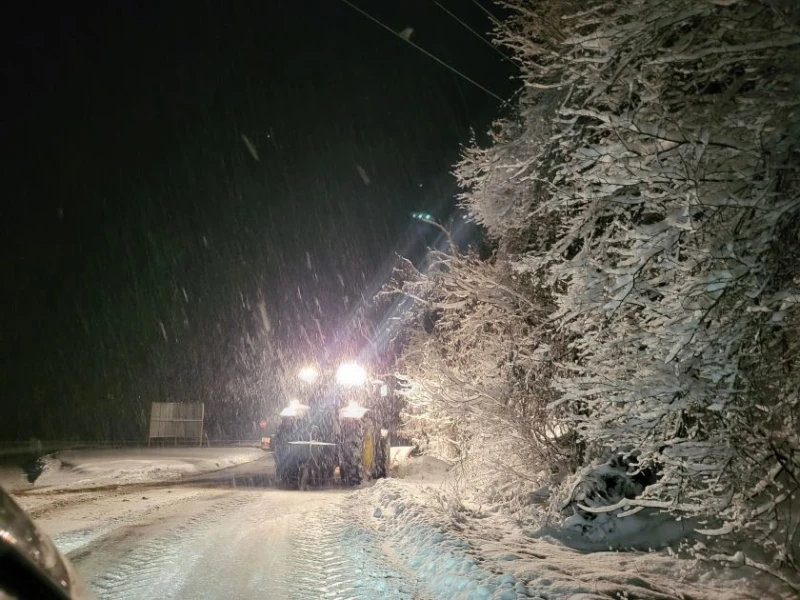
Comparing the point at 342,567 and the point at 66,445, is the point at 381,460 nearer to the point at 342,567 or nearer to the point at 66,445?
the point at 342,567

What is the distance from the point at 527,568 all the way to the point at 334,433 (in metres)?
10.4

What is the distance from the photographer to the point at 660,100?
214 inches

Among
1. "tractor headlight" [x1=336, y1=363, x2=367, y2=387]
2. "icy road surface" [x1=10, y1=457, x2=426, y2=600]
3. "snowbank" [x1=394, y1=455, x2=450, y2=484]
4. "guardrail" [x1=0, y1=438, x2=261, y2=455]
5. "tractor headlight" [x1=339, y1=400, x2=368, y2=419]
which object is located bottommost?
"guardrail" [x1=0, y1=438, x2=261, y2=455]

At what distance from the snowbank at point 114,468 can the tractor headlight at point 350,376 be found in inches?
230

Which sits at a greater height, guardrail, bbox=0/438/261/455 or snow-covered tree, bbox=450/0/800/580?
snow-covered tree, bbox=450/0/800/580

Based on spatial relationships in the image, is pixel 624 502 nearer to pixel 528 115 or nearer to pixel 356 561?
pixel 356 561

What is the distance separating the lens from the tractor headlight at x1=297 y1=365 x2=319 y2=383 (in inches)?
690

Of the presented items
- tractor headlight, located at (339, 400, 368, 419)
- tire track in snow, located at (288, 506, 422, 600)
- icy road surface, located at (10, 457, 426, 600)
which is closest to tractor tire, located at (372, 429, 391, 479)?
tractor headlight, located at (339, 400, 368, 419)

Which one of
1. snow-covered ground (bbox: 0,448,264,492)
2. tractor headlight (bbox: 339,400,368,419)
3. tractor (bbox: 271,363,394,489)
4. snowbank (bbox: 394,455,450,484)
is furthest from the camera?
snow-covered ground (bbox: 0,448,264,492)

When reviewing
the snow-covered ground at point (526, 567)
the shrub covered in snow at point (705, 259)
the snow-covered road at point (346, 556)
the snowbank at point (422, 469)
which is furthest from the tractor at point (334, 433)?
the shrub covered in snow at point (705, 259)

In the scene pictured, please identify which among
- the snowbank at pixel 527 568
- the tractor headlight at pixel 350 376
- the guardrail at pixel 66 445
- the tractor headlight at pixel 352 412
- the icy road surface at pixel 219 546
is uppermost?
the tractor headlight at pixel 350 376

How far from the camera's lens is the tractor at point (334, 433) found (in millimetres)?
15094

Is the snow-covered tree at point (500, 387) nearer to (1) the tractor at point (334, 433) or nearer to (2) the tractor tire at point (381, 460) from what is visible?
(1) the tractor at point (334, 433)

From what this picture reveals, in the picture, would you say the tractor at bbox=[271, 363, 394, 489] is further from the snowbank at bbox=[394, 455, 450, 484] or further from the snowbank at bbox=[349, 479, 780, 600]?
the snowbank at bbox=[349, 479, 780, 600]
